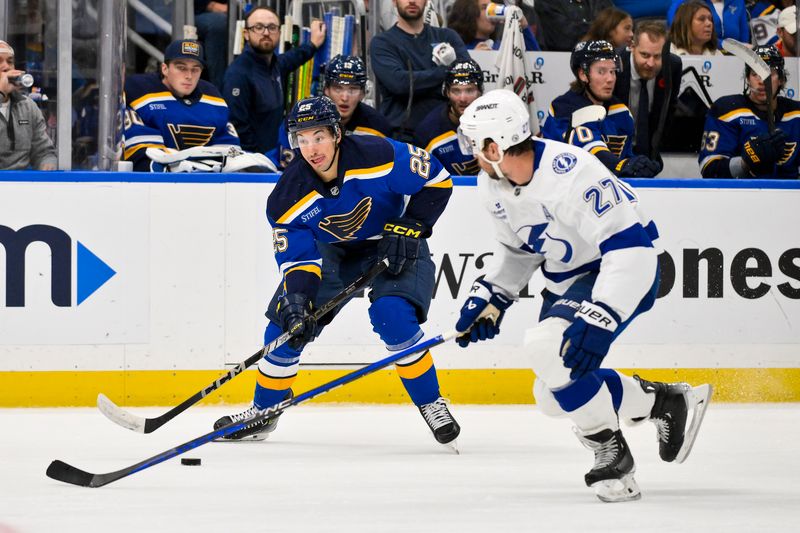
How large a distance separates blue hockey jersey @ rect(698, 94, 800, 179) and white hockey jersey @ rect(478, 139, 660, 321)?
2584 millimetres

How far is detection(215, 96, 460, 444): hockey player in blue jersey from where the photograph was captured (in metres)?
4.18

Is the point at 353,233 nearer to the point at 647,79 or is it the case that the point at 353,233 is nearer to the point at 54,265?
the point at 54,265

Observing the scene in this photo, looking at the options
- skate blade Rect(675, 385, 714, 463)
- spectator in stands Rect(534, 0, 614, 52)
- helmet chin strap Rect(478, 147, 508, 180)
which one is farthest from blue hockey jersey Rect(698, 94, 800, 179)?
helmet chin strap Rect(478, 147, 508, 180)

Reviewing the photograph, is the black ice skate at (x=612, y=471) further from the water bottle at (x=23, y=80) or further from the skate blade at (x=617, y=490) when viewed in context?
the water bottle at (x=23, y=80)

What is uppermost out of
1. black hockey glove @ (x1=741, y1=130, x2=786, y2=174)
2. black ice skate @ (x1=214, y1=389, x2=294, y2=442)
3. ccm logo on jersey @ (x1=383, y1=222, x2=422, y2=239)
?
black hockey glove @ (x1=741, y1=130, x2=786, y2=174)

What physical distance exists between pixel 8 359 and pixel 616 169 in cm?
261

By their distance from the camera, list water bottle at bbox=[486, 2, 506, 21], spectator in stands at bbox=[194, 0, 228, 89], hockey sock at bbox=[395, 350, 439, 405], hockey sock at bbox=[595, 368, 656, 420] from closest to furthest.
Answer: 1. hockey sock at bbox=[595, 368, 656, 420]
2. hockey sock at bbox=[395, 350, 439, 405]
3. water bottle at bbox=[486, 2, 506, 21]
4. spectator in stands at bbox=[194, 0, 228, 89]

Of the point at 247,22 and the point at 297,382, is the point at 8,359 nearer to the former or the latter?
the point at 297,382

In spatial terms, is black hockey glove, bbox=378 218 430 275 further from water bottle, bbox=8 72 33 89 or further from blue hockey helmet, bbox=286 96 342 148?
water bottle, bbox=8 72 33 89

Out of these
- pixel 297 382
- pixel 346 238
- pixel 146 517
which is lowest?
pixel 297 382

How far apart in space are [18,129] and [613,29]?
2.73 meters

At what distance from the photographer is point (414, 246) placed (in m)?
4.27

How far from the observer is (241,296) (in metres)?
5.29

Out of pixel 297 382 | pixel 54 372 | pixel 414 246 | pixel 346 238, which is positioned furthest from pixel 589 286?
pixel 54 372
